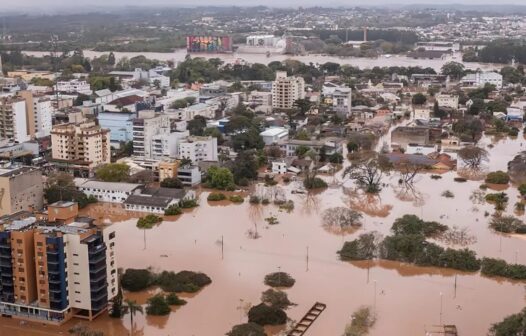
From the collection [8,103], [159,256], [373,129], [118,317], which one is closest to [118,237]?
[159,256]

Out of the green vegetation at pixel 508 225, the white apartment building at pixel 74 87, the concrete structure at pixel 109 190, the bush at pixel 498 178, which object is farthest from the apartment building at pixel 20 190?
the white apartment building at pixel 74 87

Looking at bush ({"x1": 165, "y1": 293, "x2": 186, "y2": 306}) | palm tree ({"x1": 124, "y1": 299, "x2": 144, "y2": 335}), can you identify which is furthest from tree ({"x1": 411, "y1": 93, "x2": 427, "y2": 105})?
palm tree ({"x1": 124, "y1": 299, "x2": 144, "y2": 335})

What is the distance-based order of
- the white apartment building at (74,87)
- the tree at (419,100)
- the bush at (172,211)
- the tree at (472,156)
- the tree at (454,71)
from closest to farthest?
1. the bush at (172,211)
2. the tree at (472,156)
3. the tree at (419,100)
4. the white apartment building at (74,87)
5. the tree at (454,71)

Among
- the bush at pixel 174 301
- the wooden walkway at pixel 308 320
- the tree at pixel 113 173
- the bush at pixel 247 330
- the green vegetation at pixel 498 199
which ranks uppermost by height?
the tree at pixel 113 173

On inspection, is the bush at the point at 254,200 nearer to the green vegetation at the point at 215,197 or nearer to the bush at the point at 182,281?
the green vegetation at the point at 215,197

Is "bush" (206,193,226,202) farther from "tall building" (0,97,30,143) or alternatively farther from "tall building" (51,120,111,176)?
"tall building" (0,97,30,143)

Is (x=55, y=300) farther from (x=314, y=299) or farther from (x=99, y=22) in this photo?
(x=99, y=22)
